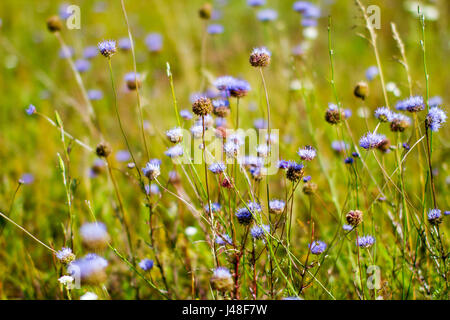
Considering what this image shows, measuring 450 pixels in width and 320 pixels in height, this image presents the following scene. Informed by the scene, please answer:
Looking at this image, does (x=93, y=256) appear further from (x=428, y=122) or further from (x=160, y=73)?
(x=160, y=73)

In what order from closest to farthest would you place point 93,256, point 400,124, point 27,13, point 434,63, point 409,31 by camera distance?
point 93,256, point 400,124, point 434,63, point 409,31, point 27,13

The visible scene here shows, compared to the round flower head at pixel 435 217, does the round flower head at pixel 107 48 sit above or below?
above

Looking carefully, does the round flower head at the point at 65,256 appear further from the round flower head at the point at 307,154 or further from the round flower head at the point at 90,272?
the round flower head at the point at 307,154

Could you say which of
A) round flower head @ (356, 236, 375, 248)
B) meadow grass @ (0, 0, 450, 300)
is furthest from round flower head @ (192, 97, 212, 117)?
round flower head @ (356, 236, 375, 248)

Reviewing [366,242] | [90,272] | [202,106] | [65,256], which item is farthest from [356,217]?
[65,256]

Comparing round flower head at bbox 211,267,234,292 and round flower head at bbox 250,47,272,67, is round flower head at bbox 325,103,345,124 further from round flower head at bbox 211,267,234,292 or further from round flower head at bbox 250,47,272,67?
round flower head at bbox 211,267,234,292

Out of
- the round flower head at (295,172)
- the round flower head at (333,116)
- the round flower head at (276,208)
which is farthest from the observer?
the round flower head at (333,116)

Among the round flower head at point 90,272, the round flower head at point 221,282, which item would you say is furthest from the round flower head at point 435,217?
the round flower head at point 90,272

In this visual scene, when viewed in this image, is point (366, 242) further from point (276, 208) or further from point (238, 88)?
point (238, 88)
